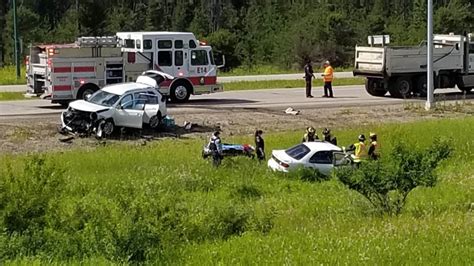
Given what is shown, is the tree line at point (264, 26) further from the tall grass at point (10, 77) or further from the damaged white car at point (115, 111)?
the damaged white car at point (115, 111)

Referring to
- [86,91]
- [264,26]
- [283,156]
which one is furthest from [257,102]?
[264,26]

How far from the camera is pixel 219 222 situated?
13.6 m

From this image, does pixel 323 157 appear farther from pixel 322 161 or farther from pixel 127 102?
pixel 127 102

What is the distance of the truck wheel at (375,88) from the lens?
38656 millimetres

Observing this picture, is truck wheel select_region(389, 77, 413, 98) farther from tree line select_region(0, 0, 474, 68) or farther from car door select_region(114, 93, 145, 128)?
tree line select_region(0, 0, 474, 68)

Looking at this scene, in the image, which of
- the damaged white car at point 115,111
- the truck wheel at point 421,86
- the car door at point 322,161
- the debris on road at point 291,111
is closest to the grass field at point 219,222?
the car door at point 322,161

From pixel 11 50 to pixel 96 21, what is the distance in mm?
7122

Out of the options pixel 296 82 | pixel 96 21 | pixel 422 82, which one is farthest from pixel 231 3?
pixel 422 82

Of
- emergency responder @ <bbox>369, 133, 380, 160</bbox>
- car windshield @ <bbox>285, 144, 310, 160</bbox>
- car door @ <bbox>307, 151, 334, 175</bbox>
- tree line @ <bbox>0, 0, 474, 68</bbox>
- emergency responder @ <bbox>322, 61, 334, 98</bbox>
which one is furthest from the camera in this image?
tree line @ <bbox>0, 0, 474, 68</bbox>

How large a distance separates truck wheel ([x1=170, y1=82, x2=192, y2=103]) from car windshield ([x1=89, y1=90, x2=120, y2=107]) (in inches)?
272

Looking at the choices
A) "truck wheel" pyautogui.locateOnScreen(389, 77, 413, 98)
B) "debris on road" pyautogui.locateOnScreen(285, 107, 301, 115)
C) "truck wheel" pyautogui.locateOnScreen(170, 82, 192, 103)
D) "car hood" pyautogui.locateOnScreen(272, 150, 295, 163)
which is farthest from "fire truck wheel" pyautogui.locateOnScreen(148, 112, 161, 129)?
"truck wheel" pyautogui.locateOnScreen(389, 77, 413, 98)

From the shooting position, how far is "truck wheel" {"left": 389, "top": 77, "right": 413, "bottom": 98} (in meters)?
37.7

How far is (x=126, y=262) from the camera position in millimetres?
10797

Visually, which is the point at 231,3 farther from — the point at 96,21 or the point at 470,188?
the point at 470,188
